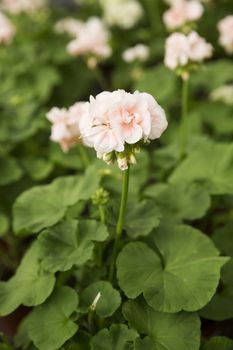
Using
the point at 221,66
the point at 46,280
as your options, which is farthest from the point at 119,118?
the point at 221,66

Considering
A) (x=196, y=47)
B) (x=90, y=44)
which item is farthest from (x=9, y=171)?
(x=196, y=47)

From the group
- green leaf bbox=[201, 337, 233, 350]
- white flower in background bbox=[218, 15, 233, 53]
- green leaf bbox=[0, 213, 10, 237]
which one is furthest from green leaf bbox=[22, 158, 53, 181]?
green leaf bbox=[201, 337, 233, 350]

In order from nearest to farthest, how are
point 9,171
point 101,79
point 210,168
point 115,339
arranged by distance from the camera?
point 115,339 → point 210,168 → point 9,171 → point 101,79

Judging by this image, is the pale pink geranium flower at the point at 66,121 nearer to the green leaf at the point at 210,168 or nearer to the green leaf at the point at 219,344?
the green leaf at the point at 210,168

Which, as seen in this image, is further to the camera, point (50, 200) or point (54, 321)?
point (50, 200)

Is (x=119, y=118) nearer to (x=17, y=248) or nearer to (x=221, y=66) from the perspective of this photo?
(x=17, y=248)

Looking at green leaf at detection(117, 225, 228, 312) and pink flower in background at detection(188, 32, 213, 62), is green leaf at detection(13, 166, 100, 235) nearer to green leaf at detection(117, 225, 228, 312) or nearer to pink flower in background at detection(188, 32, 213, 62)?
green leaf at detection(117, 225, 228, 312)

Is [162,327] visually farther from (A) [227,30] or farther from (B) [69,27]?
(B) [69,27]
